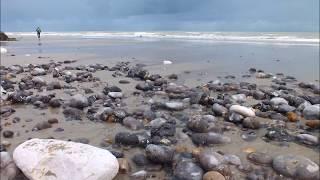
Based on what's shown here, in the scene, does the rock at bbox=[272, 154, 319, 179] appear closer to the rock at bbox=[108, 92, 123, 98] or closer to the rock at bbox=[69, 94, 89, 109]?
the rock at bbox=[69, 94, 89, 109]

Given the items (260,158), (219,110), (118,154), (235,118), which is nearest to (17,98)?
(118,154)

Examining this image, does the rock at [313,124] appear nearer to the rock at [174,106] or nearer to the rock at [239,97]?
the rock at [239,97]

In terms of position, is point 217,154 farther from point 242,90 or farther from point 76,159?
point 242,90

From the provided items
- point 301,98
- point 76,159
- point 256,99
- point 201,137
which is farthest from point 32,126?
point 301,98

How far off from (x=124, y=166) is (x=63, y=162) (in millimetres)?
752

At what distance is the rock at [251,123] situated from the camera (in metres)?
5.55

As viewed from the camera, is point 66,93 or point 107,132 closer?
point 107,132

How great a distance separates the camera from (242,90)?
8.14 metres

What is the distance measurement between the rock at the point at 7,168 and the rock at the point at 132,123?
77.8 inches

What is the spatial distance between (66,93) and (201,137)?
4.18 metres

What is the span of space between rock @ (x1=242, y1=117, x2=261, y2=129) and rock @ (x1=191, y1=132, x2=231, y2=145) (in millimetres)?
→ 707

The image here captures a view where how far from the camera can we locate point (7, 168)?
3953mm

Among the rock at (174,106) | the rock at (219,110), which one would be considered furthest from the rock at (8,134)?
the rock at (219,110)

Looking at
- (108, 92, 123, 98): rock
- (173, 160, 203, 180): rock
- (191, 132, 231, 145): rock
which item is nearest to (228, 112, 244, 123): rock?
(191, 132, 231, 145): rock
